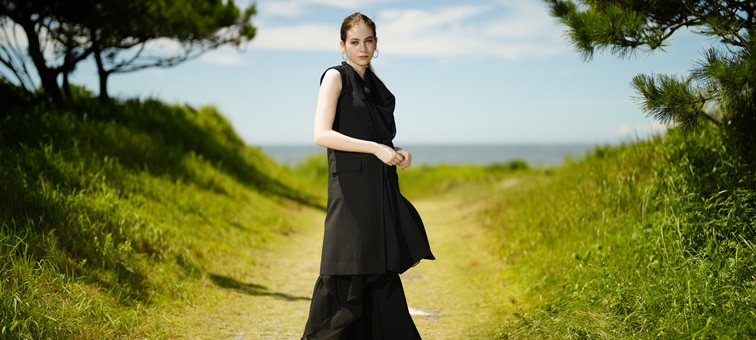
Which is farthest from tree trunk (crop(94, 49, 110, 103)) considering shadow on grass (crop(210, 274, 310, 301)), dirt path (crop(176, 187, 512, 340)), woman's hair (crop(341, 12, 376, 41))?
woman's hair (crop(341, 12, 376, 41))

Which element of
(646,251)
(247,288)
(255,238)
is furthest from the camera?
(255,238)

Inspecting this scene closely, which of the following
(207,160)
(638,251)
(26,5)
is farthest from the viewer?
(207,160)

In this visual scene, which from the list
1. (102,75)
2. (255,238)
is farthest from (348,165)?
(102,75)

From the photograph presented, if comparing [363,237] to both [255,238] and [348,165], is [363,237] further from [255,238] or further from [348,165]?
[255,238]

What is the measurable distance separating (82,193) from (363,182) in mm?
4340

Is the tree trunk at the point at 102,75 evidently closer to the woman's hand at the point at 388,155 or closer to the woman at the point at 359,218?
the woman at the point at 359,218

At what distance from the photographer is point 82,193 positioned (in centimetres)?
665

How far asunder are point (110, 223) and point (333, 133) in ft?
12.0

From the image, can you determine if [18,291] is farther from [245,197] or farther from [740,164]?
[245,197]

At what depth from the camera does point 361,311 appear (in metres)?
3.53

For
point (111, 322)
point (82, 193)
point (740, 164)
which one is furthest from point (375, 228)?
point (82, 193)

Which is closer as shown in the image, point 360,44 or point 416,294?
point 360,44

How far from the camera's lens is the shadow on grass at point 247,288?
6277 mm

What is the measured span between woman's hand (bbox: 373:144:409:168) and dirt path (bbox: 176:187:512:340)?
2.08 metres
